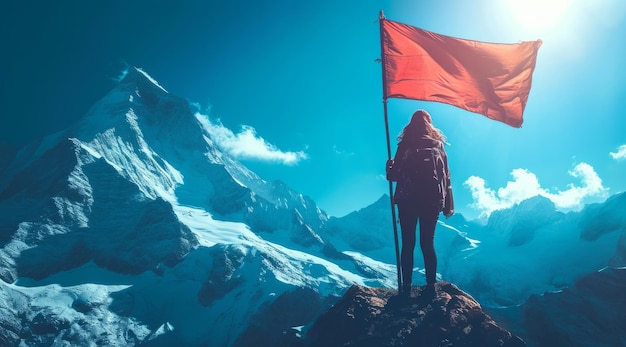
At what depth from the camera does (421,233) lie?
10125 millimetres

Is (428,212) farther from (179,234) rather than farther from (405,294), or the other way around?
(179,234)

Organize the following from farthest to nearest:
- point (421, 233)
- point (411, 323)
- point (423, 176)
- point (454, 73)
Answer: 1. point (454, 73)
2. point (421, 233)
3. point (423, 176)
4. point (411, 323)

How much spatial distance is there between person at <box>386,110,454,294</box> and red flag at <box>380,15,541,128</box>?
2879 mm

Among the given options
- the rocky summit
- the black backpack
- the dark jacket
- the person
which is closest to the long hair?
the person

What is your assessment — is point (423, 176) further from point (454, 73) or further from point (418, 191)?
point (454, 73)

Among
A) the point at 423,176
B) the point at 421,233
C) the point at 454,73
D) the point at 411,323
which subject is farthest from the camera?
the point at 454,73

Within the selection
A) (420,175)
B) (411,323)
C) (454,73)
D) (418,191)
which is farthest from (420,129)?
(411,323)

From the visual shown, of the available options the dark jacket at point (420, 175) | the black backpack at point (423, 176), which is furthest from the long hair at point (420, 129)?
the black backpack at point (423, 176)

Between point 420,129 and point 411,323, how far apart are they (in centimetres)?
456

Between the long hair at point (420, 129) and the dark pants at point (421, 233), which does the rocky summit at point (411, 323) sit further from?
the long hair at point (420, 129)

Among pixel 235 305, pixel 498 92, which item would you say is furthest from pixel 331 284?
pixel 498 92

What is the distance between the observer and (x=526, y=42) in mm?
13453

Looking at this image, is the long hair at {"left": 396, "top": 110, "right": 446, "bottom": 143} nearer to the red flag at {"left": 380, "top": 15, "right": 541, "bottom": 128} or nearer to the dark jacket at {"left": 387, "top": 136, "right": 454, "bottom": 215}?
the dark jacket at {"left": 387, "top": 136, "right": 454, "bottom": 215}

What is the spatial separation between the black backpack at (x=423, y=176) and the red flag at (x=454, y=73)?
11.5 ft
